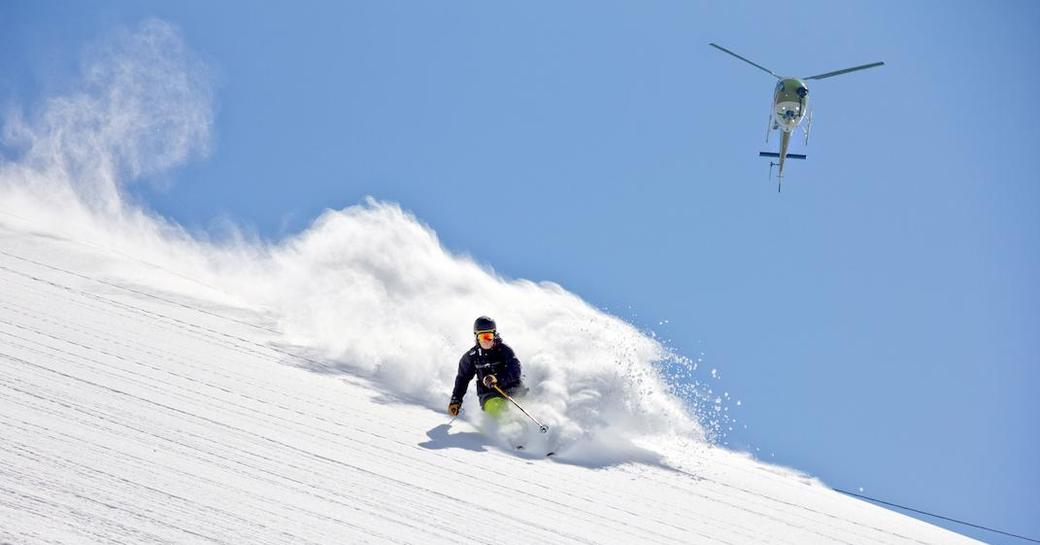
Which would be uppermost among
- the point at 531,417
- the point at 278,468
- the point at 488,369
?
the point at 488,369

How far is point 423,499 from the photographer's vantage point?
23.2 feet

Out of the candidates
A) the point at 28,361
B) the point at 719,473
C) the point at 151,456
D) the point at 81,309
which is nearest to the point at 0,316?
the point at 81,309

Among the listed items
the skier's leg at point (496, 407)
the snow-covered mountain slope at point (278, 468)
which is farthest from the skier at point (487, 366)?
the snow-covered mountain slope at point (278, 468)

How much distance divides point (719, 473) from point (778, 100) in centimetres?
1772

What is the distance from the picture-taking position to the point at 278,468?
7238 millimetres

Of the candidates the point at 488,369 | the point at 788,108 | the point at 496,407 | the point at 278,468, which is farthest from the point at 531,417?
the point at 788,108

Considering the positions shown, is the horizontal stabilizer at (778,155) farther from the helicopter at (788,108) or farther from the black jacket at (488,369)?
the black jacket at (488,369)

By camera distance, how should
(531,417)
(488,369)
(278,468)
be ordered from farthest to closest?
(488,369) < (531,417) < (278,468)

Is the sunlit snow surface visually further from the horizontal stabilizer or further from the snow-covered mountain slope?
the horizontal stabilizer

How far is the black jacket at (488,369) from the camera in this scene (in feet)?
32.6

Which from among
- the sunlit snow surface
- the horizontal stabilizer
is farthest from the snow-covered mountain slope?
the horizontal stabilizer

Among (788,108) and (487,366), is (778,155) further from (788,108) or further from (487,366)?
(487,366)

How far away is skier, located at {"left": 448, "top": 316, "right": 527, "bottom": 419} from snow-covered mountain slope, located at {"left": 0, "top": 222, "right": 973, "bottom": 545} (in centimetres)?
39

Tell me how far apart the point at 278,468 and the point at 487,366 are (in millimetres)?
3214
